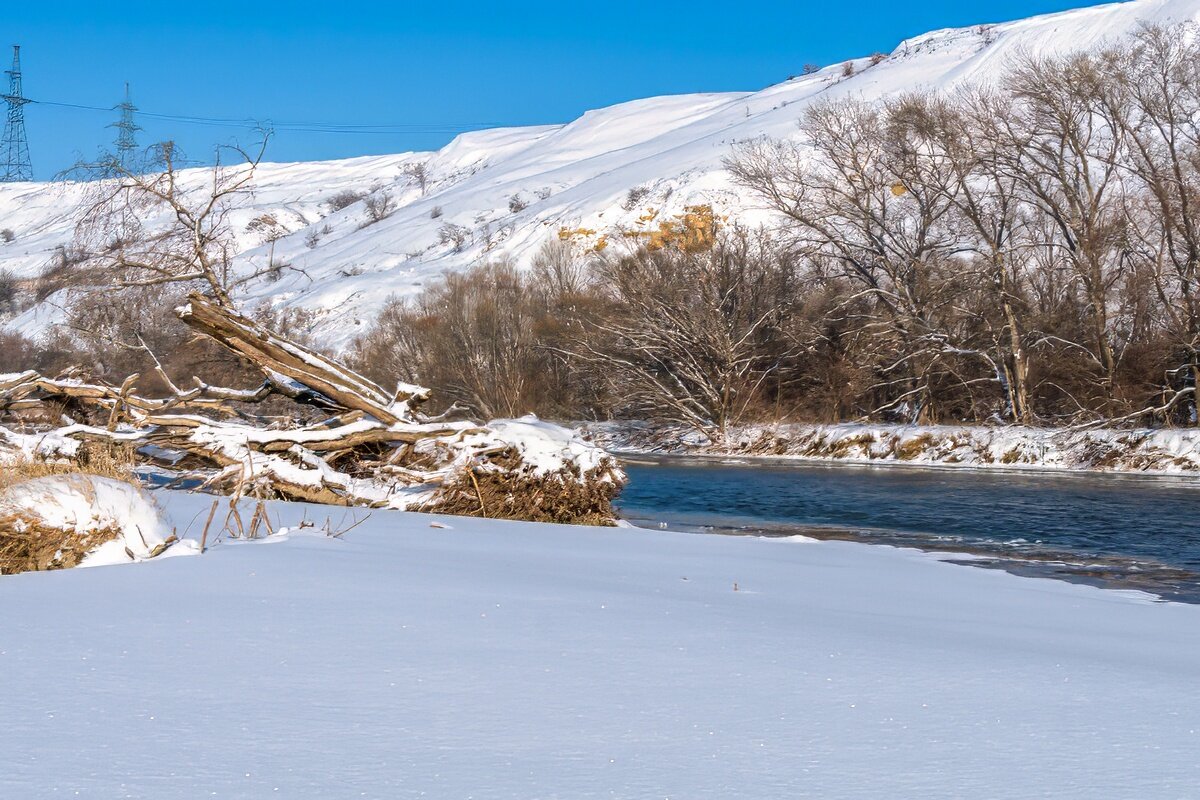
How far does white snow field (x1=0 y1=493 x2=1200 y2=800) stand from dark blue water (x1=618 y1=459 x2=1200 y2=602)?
5637 mm

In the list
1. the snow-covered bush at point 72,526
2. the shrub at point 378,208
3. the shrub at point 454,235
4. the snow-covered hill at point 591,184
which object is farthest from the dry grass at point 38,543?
the shrub at point 378,208

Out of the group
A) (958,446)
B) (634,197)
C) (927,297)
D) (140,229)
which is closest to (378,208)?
(634,197)

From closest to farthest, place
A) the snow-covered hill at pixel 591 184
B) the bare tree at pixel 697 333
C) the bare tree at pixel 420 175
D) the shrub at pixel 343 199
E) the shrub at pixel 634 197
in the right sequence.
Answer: the bare tree at pixel 697 333, the snow-covered hill at pixel 591 184, the shrub at pixel 634 197, the bare tree at pixel 420 175, the shrub at pixel 343 199

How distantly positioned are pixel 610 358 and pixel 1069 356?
44.7 ft

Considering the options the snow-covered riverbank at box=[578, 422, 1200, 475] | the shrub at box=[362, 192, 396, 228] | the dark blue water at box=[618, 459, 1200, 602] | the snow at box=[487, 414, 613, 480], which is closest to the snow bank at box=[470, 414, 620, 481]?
the snow at box=[487, 414, 613, 480]

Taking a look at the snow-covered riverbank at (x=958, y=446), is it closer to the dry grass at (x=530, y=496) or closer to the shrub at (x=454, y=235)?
the dry grass at (x=530, y=496)

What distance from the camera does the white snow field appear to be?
2.48 meters

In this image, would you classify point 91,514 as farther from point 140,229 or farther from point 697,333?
point 697,333

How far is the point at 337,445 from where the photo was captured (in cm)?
1297

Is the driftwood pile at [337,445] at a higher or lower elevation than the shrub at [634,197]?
lower

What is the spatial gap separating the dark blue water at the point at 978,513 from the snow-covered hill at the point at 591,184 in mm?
22462

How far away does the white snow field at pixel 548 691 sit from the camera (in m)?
2.48

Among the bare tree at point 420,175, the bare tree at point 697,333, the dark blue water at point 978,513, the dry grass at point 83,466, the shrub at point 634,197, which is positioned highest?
the bare tree at point 420,175

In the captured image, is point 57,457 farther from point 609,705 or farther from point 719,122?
point 719,122
